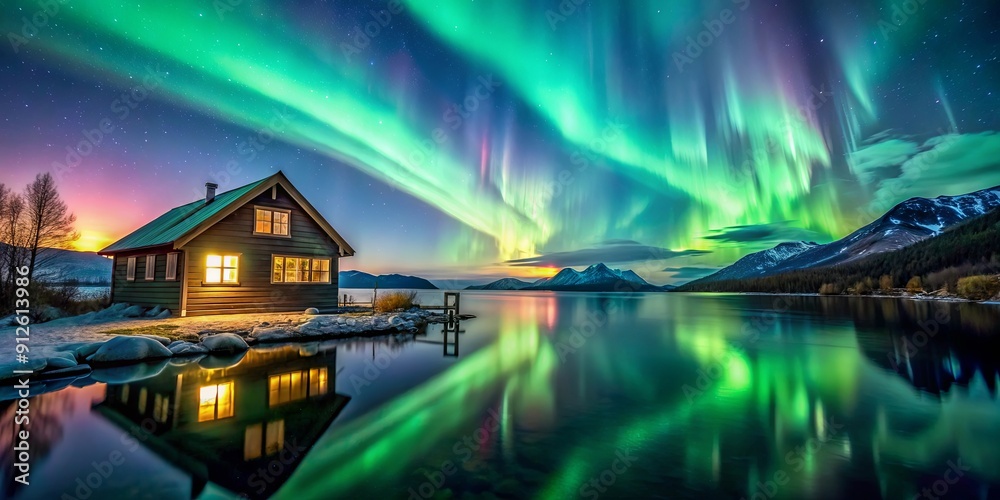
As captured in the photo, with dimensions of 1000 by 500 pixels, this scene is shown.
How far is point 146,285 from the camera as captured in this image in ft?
75.3

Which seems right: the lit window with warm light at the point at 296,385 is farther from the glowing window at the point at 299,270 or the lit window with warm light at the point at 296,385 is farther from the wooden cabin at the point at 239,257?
the glowing window at the point at 299,270

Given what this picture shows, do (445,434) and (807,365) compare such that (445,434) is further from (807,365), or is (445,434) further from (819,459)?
(807,365)

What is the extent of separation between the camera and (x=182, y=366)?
12836 mm

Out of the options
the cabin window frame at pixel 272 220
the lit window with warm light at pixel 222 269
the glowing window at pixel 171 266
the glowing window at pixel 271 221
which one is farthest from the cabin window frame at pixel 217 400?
the glowing window at pixel 271 221

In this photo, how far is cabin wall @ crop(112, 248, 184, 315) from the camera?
20.6 metres

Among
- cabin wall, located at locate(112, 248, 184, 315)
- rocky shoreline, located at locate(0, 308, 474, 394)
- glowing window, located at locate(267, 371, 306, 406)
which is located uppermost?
cabin wall, located at locate(112, 248, 184, 315)

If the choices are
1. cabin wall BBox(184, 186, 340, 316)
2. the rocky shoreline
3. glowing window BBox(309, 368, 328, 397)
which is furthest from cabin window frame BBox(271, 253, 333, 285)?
glowing window BBox(309, 368, 328, 397)

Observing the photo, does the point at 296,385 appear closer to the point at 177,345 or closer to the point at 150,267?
the point at 177,345

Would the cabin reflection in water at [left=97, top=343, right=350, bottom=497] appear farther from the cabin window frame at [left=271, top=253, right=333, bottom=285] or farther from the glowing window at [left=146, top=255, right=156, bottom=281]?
the glowing window at [left=146, top=255, right=156, bottom=281]

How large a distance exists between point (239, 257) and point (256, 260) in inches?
33.8

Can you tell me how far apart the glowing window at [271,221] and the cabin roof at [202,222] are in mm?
1052

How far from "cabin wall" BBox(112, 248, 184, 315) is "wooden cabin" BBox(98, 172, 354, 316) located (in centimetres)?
5

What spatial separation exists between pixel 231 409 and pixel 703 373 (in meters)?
15.4

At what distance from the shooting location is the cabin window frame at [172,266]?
20.7 metres
